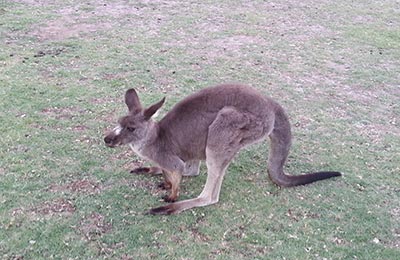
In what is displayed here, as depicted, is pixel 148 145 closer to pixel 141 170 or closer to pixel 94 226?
pixel 141 170

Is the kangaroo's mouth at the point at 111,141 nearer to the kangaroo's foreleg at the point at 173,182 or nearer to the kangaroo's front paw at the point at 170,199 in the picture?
the kangaroo's foreleg at the point at 173,182

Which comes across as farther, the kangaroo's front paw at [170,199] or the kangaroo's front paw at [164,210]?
the kangaroo's front paw at [170,199]

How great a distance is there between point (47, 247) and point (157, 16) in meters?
5.39

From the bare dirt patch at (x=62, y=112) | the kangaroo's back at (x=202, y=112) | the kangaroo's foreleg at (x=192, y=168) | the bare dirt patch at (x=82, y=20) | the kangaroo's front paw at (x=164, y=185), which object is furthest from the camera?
the bare dirt patch at (x=82, y=20)

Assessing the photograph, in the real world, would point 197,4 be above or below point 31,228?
below

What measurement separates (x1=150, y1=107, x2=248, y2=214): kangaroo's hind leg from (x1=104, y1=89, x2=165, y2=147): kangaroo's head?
0.43m

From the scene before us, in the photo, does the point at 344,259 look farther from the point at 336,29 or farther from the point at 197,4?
the point at 197,4

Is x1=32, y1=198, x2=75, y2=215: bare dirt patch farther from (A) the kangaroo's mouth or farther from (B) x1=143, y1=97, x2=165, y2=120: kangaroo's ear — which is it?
(B) x1=143, y1=97, x2=165, y2=120: kangaroo's ear

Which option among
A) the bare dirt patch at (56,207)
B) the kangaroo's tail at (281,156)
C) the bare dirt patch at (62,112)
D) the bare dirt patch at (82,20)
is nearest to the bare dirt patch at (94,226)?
the bare dirt patch at (56,207)

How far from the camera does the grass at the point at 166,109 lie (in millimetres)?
3121

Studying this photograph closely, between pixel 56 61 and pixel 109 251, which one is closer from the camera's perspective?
pixel 109 251

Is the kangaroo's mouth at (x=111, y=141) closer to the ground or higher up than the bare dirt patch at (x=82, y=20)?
higher up

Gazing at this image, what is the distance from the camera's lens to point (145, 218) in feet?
10.7

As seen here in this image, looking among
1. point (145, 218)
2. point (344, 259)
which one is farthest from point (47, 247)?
point (344, 259)
